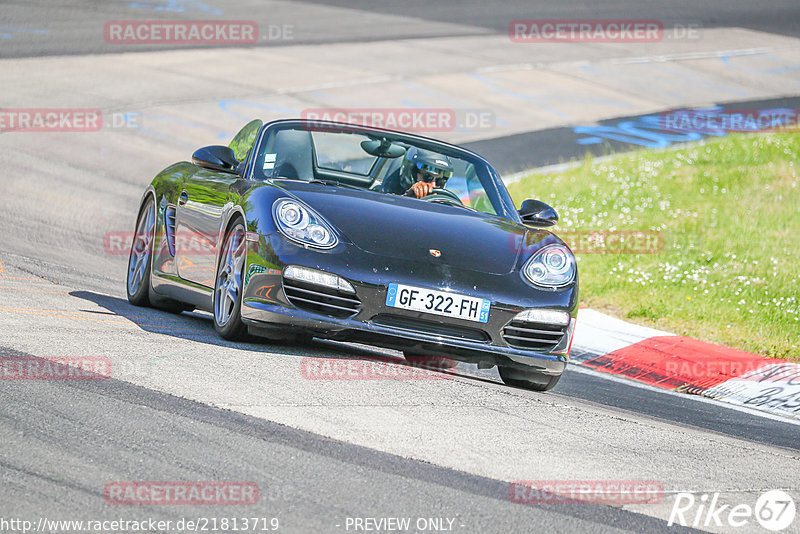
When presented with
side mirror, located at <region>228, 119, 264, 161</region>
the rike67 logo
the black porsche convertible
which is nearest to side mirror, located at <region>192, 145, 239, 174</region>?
the black porsche convertible

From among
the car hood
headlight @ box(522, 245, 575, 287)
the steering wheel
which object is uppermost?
the steering wheel

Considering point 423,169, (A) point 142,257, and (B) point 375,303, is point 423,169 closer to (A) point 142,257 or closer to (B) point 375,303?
(B) point 375,303

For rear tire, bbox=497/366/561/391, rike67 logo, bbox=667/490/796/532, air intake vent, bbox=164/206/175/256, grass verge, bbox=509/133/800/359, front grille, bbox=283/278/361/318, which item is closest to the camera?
rike67 logo, bbox=667/490/796/532

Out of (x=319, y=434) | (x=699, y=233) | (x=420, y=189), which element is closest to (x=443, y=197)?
(x=420, y=189)

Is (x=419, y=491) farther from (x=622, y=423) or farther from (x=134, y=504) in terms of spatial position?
(x=622, y=423)

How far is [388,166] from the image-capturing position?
7844mm

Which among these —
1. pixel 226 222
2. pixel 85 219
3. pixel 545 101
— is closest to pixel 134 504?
pixel 226 222

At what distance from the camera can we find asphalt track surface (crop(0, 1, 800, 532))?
405 centimetres

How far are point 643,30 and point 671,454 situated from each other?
95.5 feet

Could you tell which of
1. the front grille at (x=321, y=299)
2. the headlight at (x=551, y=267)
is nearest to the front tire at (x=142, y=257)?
the front grille at (x=321, y=299)

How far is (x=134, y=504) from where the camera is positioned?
12.5ft

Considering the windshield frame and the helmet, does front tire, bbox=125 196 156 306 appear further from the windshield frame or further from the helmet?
the helmet

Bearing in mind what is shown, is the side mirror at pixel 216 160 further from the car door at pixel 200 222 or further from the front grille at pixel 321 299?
the front grille at pixel 321 299

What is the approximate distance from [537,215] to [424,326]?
64.2 inches
